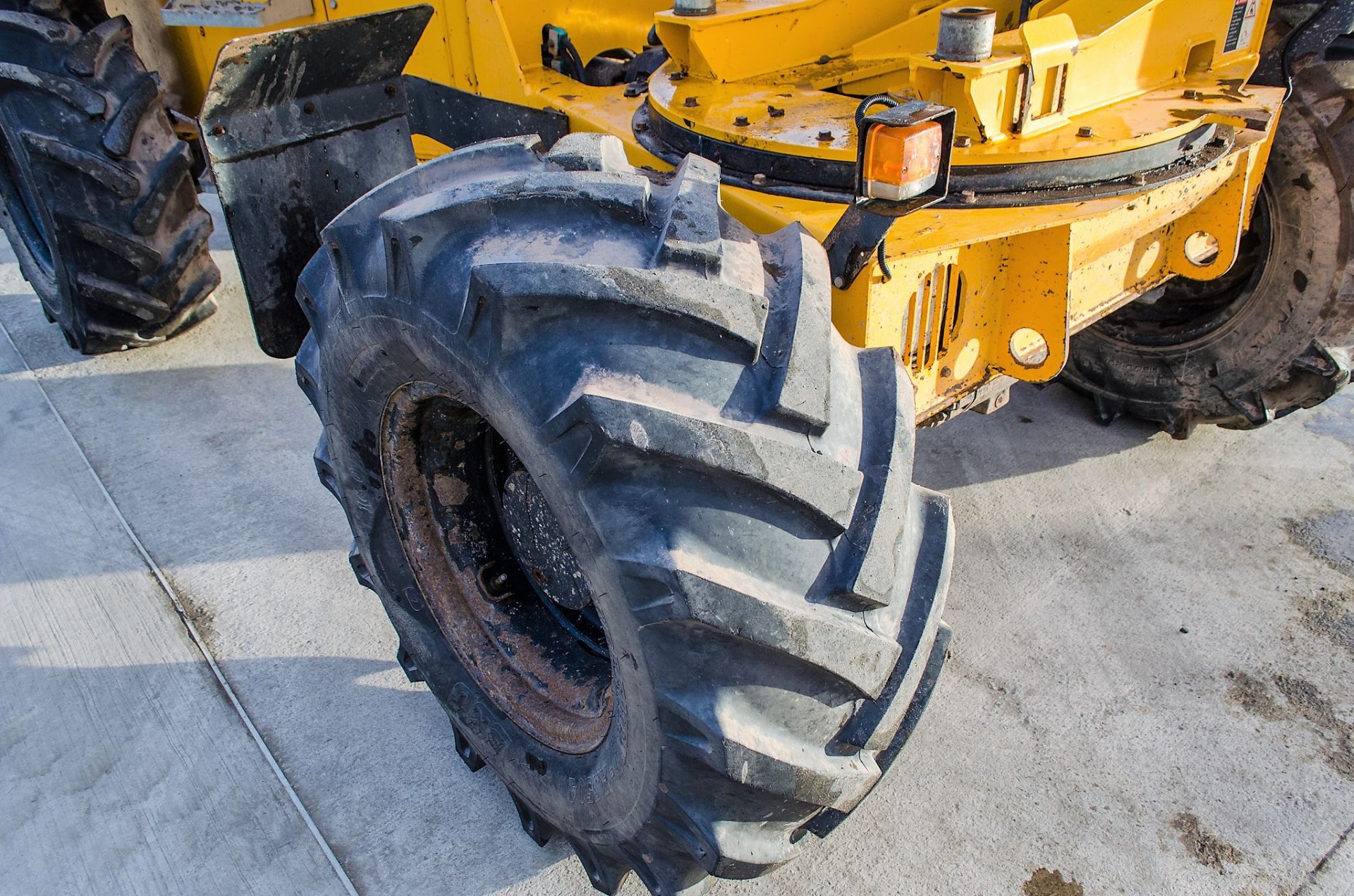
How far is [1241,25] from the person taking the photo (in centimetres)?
242

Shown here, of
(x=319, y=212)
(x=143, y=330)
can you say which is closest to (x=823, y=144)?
(x=319, y=212)

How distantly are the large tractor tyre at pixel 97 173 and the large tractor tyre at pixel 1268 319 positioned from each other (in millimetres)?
3290

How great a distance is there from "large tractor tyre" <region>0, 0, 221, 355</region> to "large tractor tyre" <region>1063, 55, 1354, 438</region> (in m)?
3.29

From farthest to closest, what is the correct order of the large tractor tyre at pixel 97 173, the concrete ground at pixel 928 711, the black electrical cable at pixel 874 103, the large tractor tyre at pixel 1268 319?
the large tractor tyre at pixel 97 173 < the large tractor tyre at pixel 1268 319 < the concrete ground at pixel 928 711 < the black electrical cable at pixel 874 103

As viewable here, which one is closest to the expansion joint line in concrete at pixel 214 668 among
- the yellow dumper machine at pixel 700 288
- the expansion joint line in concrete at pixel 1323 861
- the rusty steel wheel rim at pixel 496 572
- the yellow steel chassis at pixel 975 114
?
the yellow dumper machine at pixel 700 288

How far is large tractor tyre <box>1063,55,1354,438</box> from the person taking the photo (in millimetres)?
2641

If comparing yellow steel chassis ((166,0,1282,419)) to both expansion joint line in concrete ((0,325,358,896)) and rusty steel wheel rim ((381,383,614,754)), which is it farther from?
expansion joint line in concrete ((0,325,358,896))

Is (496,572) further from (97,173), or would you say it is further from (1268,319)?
(1268,319)

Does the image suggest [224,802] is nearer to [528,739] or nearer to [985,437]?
[528,739]

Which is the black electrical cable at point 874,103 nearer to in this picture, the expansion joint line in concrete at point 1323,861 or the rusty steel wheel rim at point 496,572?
the rusty steel wheel rim at point 496,572

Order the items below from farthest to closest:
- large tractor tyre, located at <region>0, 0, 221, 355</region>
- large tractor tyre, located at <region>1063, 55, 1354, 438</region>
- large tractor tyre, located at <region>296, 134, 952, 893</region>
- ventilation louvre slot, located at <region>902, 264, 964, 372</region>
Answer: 1. large tractor tyre, located at <region>0, 0, 221, 355</region>
2. large tractor tyre, located at <region>1063, 55, 1354, 438</region>
3. ventilation louvre slot, located at <region>902, 264, 964, 372</region>
4. large tractor tyre, located at <region>296, 134, 952, 893</region>

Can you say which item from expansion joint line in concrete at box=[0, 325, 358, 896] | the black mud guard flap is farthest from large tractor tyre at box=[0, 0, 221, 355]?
the black mud guard flap

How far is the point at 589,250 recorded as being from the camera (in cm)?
138

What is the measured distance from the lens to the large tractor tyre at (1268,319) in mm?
2641
